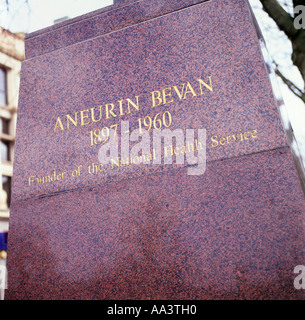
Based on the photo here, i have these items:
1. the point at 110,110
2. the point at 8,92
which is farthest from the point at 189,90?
the point at 8,92

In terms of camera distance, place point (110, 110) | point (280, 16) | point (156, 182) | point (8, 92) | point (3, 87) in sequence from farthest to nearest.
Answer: point (8, 92) < point (3, 87) < point (280, 16) < point (110, 110) < point (156, 182)

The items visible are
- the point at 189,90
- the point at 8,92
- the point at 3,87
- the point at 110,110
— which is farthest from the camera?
the point at 8,92

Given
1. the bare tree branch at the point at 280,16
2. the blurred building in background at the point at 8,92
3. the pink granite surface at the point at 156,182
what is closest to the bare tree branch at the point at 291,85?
the bare tree branch at the point at 280,16

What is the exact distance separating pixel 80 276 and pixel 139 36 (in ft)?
7.15

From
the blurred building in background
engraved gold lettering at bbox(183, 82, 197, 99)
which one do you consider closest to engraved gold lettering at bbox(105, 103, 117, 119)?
engraved gold lettering at bbox(183, 82, 197, 99)

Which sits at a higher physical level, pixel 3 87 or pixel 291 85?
pixel 3 87

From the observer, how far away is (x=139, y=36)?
11.8ft

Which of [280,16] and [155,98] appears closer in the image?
[155,98]

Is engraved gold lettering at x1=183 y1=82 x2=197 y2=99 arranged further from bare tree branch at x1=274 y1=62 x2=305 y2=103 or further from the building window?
the building window

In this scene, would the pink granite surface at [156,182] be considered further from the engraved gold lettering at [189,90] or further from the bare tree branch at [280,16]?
the bare tree branch at [280,16]

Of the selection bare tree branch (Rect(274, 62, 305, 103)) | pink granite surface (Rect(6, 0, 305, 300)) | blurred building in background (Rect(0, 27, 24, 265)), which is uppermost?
blurred building in background (Rect(0, 27, 24, 265))

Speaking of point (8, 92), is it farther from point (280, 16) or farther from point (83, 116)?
point (83, 116)

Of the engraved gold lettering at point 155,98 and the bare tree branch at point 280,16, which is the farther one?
the bare tree branch at point 280,16

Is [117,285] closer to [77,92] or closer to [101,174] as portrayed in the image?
[101,174]
